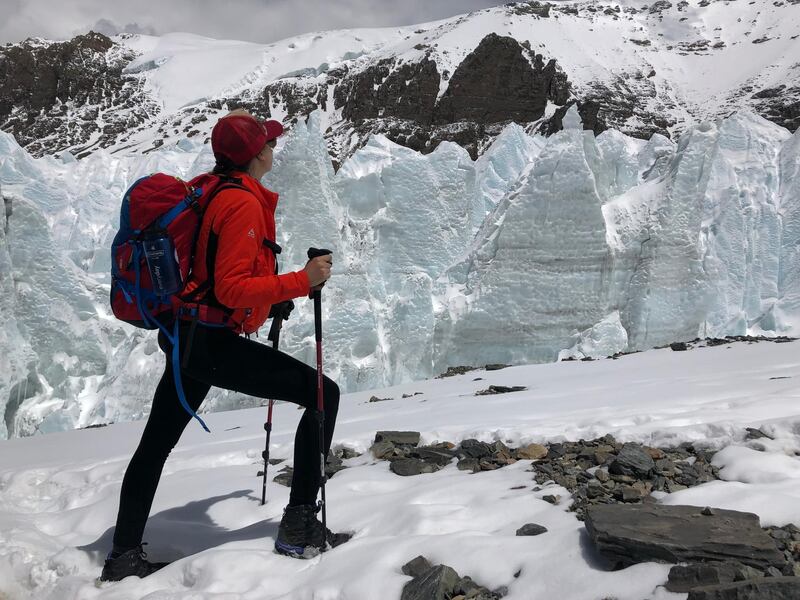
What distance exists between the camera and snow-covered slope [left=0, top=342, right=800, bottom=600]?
1868 millimetres

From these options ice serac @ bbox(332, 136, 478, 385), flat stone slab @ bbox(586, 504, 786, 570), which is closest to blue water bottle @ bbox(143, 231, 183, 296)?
flat stone slab @ bbox(586, 504, 786, 570)

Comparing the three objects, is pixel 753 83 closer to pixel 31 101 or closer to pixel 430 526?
pixel 430 526

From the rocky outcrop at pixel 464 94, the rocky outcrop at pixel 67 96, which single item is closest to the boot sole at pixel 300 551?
the rocky outcrop at pixel 464 94

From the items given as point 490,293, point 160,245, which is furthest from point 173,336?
point 490,293

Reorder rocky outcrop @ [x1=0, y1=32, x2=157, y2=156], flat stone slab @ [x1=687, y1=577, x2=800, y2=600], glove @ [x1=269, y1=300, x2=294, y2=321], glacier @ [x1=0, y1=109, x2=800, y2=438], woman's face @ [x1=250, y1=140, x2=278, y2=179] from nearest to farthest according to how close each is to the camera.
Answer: flat stone slab @ [x1=687, y1=577, x2=800, y2=600]
woman's face @ [x1=250, y1=140, x2=278, y2=179]
glove @ [x1=269, y1=300, x2=294, y2=321]
glacier @ [x1=0, y1=109, x2=800, y2=438]
rocky outcrop @ [x1=0, y1=32, x2=157, y2=156]

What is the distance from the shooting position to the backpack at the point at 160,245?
2010mm

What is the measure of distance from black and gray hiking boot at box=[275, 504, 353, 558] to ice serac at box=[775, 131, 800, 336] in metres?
15.0

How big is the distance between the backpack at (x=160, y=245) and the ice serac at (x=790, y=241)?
15.3 metres

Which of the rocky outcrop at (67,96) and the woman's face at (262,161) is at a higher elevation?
the rocky outcrop at (67,96)

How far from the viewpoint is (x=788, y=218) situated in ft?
58.7

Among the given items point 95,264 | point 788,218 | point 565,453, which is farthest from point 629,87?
point 565,453

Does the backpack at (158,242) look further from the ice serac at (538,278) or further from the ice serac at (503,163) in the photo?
the ice serac at (503,163)

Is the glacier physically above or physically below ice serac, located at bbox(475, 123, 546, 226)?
below

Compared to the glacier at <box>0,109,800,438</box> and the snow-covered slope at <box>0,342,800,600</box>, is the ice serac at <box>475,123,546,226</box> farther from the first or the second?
the snow-covered slope at <box>0,342,800,600</box>
